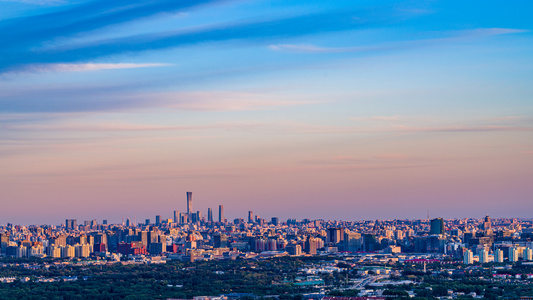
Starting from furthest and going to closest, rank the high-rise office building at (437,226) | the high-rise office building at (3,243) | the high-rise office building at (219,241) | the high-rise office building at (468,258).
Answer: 1. the high-rise office building at (437,226)
2. the high-rise office building at (219,241)
3. the high-rise office building at (3,243)
4. the high-rise office building at (468,258)

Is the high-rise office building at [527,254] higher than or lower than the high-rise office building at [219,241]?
lower

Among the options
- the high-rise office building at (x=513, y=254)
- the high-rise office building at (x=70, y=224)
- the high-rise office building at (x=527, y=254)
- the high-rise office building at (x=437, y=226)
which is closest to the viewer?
the high-rise office building at (x=513, y=254)

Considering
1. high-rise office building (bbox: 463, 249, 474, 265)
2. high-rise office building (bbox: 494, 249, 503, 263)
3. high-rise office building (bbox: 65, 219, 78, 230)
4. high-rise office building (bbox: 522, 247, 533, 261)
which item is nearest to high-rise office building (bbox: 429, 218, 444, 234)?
high-rise office building (bbox: 522, 247, 533, 261)

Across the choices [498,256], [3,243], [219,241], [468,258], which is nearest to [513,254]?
[498,256]

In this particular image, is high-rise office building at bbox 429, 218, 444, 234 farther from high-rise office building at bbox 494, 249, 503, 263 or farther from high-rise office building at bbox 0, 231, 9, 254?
high-rise office building at bbox 0, 231, 9, 254

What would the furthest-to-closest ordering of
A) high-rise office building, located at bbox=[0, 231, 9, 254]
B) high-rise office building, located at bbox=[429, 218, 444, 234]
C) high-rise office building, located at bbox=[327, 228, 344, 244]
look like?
1. high-rise office building, located at bbox=[327, 228, 344, 244]
2. high-rise office building, located at bbox=[429, 218, 444, 234]
3. high-rise office building, located at bbox=[0, 231, 9, 254]

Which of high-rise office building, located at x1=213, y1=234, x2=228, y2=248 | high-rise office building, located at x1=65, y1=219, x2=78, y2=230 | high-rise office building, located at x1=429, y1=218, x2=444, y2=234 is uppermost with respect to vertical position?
high-rise office building, located at x1=65, y1=219, x2=78, y2=230

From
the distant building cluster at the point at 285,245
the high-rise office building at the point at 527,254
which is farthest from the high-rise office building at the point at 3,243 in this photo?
the high-rise office building at the point at 527,254

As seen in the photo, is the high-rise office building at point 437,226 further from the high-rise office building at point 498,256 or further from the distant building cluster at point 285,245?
the high-rise office building at point 498,256

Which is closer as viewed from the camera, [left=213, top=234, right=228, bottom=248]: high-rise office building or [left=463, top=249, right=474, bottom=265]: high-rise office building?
[left=463, top=249, right=474, bottom=265]: high-rise office building

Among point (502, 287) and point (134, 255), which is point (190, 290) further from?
point (134, 255)

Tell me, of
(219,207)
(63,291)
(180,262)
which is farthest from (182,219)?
(63,291)
